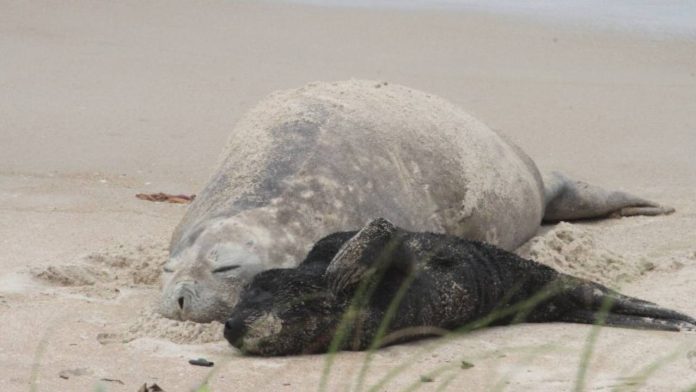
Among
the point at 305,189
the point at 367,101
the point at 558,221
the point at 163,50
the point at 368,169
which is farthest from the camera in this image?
the point at 163,50

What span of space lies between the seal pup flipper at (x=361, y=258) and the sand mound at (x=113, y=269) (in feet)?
4.43

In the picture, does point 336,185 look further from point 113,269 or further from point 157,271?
point 113,269

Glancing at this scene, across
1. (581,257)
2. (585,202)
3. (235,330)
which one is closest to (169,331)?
(235,330)

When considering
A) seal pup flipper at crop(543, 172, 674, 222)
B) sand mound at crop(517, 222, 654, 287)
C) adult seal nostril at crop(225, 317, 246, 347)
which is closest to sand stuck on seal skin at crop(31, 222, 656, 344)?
sand mound at crop(517, 222, 654, 287)

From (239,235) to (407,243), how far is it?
2.06 feet

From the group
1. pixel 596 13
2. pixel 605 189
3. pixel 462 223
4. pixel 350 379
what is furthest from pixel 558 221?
pixel 596 13

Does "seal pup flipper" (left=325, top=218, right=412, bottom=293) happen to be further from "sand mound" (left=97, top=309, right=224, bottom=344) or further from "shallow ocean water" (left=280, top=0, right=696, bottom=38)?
"shallow ocean water" (left=280, top=0, right=696, bottom=38)

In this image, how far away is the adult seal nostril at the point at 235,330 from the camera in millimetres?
4578

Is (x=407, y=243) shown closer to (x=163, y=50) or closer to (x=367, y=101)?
(x=367, y=101)

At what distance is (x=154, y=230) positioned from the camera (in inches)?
267

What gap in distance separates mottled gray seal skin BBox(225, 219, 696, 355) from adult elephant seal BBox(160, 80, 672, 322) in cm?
23

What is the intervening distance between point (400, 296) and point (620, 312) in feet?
3.54

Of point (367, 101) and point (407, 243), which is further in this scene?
point (367, 101)

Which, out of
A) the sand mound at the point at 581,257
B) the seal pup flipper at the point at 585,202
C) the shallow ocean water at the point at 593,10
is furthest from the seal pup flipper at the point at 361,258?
the shallow ocean water at the point at 593,10
